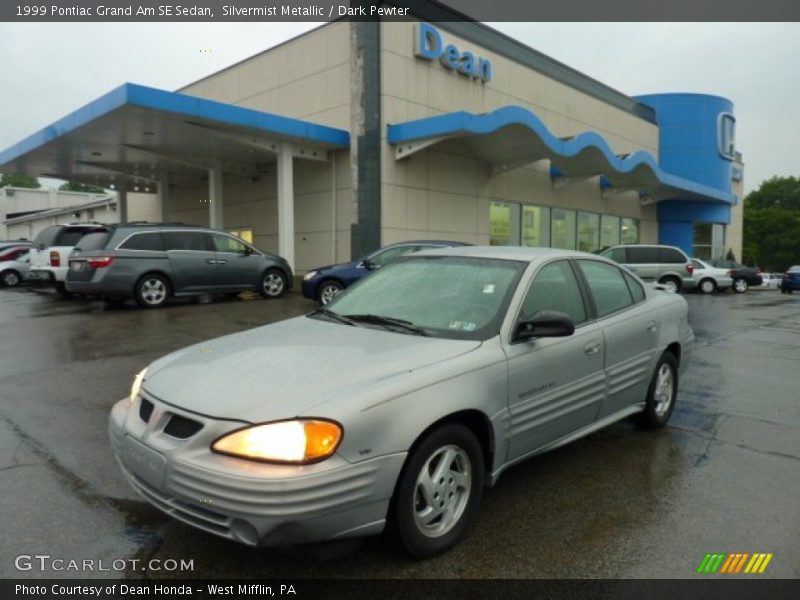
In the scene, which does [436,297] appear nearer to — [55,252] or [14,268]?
[55,252]

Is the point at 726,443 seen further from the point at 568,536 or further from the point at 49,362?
the point at 49,362

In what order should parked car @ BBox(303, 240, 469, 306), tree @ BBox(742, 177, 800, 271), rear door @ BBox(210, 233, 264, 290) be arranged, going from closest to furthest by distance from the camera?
parked car @ BBox(303, 240, 469, 306) < rear door @ BBox(210, 233, 264, 290) < tree @ BBox(742, 177, 800, 271)

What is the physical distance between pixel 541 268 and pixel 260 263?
10722mm

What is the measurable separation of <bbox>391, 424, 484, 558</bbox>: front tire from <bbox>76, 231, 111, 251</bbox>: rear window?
10507 millimetres

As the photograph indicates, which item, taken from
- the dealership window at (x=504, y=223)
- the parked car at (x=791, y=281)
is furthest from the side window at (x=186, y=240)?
the parked car at (x=791, y=281)

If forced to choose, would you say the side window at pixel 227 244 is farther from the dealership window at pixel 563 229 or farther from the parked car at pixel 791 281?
the parked car at pixel 791 281

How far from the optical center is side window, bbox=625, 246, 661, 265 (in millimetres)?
20172

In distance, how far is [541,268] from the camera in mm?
3762

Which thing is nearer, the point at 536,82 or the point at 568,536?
the point at 568,536


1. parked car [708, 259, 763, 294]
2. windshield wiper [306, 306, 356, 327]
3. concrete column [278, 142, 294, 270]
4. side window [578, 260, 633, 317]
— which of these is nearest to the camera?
windshield wiper [306, 306, 356, 327]

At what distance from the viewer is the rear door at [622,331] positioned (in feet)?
13.2

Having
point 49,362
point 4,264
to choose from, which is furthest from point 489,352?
point 4,264

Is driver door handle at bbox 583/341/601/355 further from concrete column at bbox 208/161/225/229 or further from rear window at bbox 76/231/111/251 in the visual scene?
concrete column at bbox 208/161/225/229

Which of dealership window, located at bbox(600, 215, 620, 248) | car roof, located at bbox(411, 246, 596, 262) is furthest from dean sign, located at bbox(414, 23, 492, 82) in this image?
car roof, located at bbox(411, 246, 596, 262)
